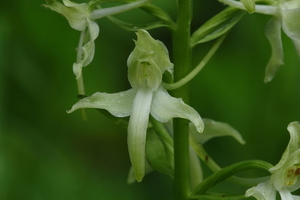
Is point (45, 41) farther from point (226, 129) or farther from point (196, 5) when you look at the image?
point (226, 129)

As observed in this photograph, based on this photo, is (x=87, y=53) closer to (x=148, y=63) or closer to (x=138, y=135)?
(x=148, y=63)

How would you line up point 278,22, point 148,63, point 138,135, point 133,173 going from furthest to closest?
point 133,173 < point 278,22 < point 148,63 < point 138,135

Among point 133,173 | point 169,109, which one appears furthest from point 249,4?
point 133,173

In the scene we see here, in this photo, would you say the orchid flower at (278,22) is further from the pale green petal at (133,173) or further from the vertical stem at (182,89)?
the pale green petal at (133,173)

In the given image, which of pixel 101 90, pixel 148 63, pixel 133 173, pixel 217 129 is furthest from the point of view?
pixel 101 90

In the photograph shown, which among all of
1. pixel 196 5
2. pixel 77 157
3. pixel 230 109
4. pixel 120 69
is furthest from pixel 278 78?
pixel 77 157

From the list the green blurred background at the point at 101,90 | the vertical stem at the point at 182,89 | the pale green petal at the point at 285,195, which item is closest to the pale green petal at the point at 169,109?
the vertical stem at the point at 182,89

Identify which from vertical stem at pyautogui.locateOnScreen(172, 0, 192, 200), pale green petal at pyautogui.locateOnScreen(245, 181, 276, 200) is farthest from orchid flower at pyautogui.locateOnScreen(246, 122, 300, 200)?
vertical stem at pyautogui.locateOnScreen(172, 0, 192, 200)
